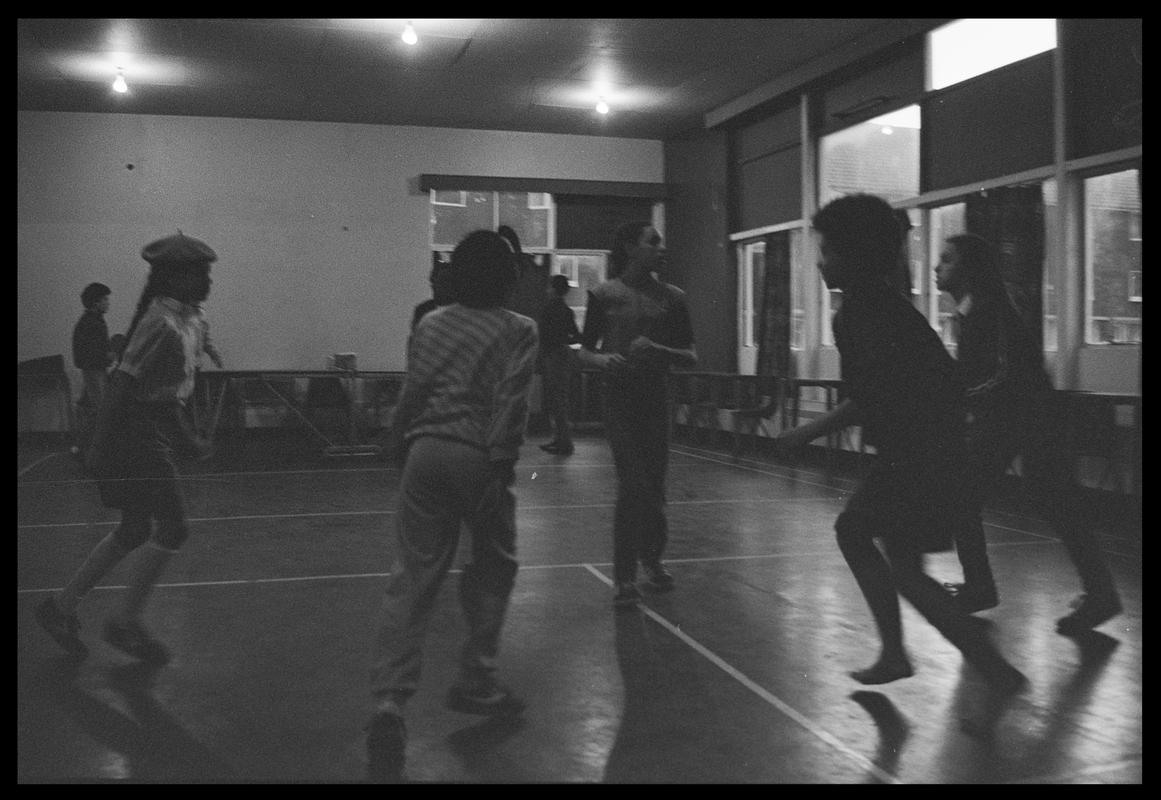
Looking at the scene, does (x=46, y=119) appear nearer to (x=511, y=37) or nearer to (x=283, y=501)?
(x=511, y=37)

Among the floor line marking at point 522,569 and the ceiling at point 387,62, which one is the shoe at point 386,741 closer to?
the ceiling at point 387,62

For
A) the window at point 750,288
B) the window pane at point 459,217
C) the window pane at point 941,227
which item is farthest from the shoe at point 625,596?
the window at point 750,288

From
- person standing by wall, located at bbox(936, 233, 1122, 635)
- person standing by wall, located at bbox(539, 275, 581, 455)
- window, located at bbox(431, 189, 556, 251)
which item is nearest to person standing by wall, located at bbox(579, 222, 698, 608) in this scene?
person standing by wall, located at bbox(936, 233, 1122, 635)

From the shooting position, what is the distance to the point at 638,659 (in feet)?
10.1

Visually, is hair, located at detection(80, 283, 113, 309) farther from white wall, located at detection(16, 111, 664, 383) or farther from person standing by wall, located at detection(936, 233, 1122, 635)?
person standing by wall, located at detection(936, 233, 1122, 635)

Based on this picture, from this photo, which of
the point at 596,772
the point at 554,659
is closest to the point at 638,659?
the point at 554,659

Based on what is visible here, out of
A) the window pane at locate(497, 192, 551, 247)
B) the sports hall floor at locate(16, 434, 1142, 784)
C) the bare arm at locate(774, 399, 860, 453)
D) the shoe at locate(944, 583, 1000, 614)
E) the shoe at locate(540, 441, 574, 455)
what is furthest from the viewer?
the window pane at locate(497, 192, 551, 247)

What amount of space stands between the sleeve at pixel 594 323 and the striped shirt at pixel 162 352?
4.33 feet

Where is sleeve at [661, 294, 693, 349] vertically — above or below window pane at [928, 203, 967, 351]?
below

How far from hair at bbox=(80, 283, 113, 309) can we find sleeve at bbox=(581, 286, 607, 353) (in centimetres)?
159

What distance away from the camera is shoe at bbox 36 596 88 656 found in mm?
3066

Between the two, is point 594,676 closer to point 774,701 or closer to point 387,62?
point 774,701

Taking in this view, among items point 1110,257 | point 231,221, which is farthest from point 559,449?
point 231,221

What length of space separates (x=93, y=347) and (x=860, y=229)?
1884 millimetres
